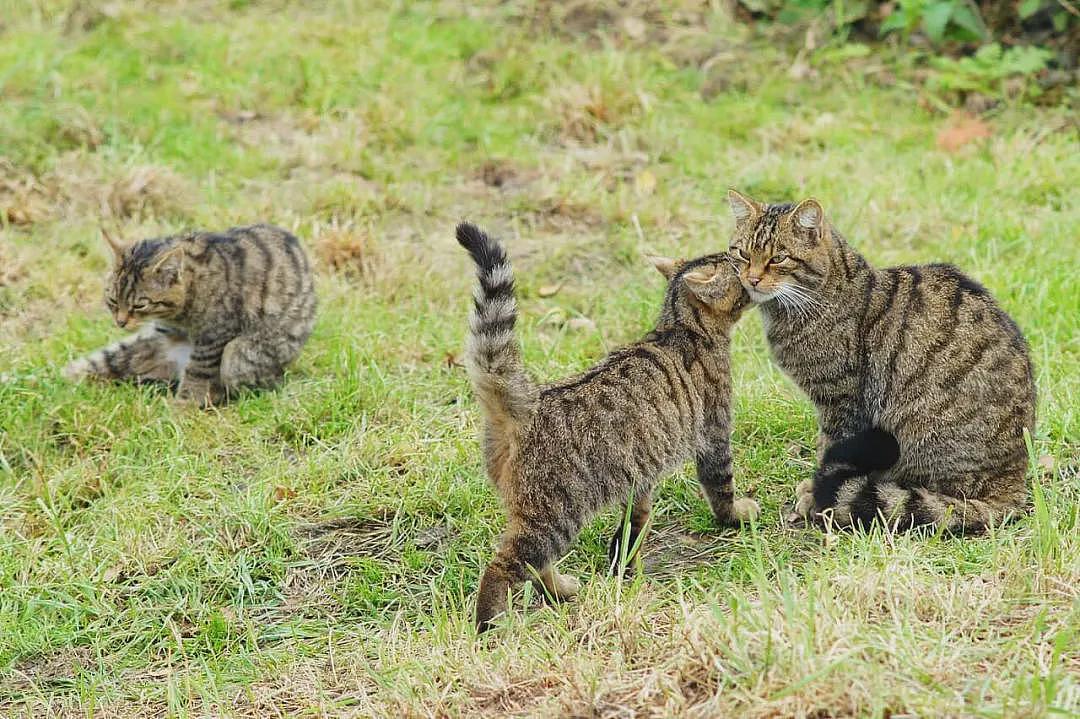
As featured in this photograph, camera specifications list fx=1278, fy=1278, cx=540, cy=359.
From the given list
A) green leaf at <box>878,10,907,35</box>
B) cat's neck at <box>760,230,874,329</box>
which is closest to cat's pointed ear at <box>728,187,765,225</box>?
cat's neck at <box>760,230,874,329</box>

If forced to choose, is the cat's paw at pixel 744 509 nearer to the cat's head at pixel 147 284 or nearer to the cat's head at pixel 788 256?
the cat's head at pixel 788 256

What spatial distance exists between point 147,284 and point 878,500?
357cm

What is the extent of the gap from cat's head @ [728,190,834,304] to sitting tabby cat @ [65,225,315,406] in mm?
2373

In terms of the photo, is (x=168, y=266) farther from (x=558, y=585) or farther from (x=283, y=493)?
(x=558, y=585)

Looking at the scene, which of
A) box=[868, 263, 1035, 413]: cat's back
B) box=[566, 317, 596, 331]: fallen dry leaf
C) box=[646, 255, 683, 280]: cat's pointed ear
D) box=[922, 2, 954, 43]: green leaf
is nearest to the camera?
box=[868, 263, 1035, 413]: cat's back

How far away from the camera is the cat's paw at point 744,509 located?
4843 millimetres

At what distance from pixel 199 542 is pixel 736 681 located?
2.46 meters

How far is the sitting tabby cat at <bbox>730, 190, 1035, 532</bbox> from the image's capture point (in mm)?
4566

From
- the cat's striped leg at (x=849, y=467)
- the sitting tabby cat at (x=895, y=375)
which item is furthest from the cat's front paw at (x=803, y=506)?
the cat's striped leg at (x=849, y=467)

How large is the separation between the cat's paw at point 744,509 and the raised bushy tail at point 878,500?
334 millimetres

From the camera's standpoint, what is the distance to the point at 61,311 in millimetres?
6871

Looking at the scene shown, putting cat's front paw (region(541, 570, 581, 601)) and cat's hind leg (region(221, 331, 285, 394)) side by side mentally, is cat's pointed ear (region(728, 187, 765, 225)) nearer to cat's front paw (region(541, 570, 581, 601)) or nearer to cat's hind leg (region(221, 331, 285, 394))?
cat's front paw (region(541, 570, 581, 601))

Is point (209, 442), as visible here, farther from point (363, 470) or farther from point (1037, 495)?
point (1037, 495)

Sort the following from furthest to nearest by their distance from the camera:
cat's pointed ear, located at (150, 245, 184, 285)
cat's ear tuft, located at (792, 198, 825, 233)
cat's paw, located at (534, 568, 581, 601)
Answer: cat's pointed ear, located at (150, 245, 184, 285) < cat's ear tuft, located at (792, 198, 825, 233) < cat's paw, located at (534, 568, 581, 601)
